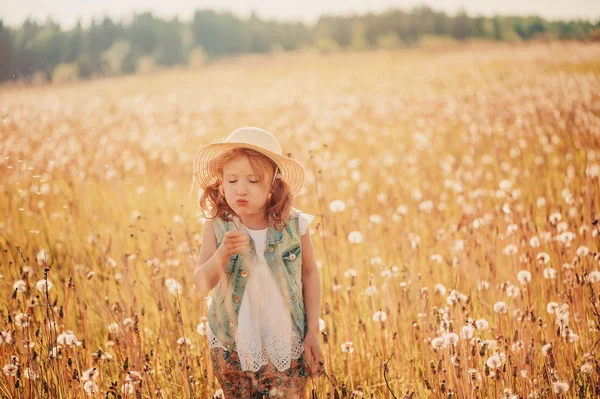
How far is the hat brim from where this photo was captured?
220 cm

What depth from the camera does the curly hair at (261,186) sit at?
2.21m

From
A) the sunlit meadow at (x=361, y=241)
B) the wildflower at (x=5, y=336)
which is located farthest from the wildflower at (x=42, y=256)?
the wildflower at (x=5, y=336)

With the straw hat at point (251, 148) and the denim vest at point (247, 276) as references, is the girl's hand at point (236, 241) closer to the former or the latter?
the denim vest at point (247, 276)

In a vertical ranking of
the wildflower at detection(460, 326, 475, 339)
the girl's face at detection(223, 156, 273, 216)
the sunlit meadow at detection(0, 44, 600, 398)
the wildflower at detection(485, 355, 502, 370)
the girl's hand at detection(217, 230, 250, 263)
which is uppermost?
the girl's face at detection(223, 156, 273, 216)

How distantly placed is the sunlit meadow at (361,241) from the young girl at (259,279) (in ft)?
0.51

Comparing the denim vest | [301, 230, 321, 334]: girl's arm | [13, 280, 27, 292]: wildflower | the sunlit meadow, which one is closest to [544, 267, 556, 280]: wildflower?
the sunlit meadow

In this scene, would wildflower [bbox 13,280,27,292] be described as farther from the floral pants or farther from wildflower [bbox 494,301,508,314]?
wildflower [bbox 494,301,508,314]

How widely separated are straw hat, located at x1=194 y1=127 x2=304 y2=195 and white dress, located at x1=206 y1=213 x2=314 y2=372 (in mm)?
330

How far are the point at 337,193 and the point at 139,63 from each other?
26882 mm

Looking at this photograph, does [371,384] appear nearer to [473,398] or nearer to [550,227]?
[473,398]

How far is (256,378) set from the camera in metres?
2.28

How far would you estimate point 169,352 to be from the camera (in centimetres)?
293

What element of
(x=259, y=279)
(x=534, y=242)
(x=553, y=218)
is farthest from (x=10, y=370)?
(x=553, y=218)

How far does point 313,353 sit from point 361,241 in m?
2.21
